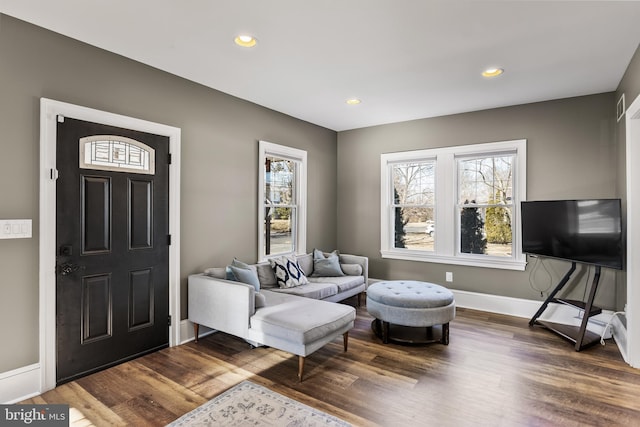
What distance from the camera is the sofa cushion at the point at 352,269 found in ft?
→ 16.2

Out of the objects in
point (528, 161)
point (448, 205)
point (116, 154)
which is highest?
point (528, 161)

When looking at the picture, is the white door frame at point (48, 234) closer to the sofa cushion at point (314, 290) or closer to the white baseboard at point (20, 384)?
the white baseboard at point (20, 384)

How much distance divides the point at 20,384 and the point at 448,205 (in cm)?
489

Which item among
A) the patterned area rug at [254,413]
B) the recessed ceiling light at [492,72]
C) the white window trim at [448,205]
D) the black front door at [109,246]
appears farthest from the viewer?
the white window trim at [448,205]

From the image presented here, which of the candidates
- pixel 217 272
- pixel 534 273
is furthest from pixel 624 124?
pixel 217 272

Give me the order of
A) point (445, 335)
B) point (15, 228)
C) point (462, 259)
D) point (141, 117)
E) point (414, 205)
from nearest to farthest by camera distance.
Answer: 1. point (15, 228)
2. point (141, 117)
3. point (445, 335)
4. point (462, 259)
5. point (414, 205)

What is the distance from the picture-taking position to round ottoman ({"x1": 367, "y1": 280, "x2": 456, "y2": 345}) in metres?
3.41

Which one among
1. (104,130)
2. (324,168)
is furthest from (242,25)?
(324,168)

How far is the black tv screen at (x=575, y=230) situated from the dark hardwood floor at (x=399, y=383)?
94 centimetres

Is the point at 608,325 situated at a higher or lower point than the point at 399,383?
higher

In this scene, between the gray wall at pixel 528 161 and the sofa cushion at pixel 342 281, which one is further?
the sofa cushion at pixel 342 281

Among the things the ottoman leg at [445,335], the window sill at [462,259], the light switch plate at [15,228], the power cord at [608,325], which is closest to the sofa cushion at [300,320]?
the ottoman leg at [445,335]

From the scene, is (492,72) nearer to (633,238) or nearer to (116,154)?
(633,238)

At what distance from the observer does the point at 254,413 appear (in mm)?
2277
